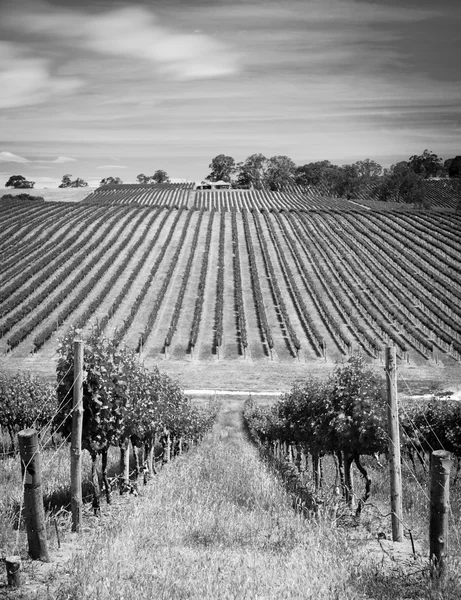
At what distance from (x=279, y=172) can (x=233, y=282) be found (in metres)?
127

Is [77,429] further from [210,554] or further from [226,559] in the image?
[226,559]

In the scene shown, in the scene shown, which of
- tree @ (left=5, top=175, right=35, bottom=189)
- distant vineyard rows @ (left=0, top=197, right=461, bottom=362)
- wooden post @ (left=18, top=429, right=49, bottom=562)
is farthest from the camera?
tree @ (left=5, top=175, right=35, bottom=189)

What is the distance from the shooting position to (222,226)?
286 feet

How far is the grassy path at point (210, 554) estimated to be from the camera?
726 cm

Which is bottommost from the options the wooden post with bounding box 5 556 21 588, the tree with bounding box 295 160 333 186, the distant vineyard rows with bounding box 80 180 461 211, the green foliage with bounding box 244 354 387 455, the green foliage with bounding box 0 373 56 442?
the green foliage with bounding box 0 373 56 442

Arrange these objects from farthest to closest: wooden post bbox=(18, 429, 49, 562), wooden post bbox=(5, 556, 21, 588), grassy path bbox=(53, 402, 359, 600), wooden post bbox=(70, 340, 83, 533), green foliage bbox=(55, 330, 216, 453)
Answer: green foliage bbox=(55, 330, 216, 453), wooden post bbox=(70, 340, 83, 533), wooden post bbox=(18, 429, 49, 562), grassy path bbox=(53, 402, 359, 600), wooden post bbox=(5, 556, 21, 588)

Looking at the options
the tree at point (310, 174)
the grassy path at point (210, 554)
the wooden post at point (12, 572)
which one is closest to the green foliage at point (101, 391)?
the grassy path at point (210, 554)

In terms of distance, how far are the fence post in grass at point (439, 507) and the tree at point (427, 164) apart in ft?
645

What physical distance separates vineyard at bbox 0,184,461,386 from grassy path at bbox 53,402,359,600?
28566 millimetres

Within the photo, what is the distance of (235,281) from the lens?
220 ft

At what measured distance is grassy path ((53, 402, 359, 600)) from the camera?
7.26m

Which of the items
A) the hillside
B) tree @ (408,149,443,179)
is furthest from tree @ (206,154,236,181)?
tree @ (408,149,443,179)

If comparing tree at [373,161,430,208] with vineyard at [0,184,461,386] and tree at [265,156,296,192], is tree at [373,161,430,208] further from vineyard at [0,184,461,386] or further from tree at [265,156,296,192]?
vineyard at [0,184,461,386]

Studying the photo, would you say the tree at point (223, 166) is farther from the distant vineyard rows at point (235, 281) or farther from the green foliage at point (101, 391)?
the green foliage at point (101, 391)
